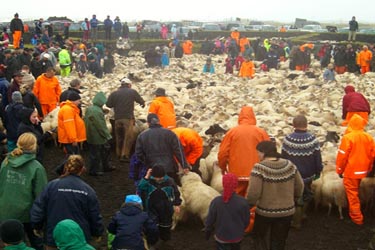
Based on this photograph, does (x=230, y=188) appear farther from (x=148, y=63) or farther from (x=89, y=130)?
(x=148, y=63)

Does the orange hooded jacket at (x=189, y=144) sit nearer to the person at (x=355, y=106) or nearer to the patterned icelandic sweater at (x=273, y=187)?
the patterned icelandic sweater at (x=273, y=187)

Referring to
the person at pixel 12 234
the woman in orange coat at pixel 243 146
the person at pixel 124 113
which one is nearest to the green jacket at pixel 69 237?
the person at pixel 12 234

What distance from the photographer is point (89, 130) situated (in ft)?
35.6

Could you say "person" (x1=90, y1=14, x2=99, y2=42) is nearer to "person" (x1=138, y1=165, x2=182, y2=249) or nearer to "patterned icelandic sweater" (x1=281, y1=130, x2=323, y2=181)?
"patterned icelandic sweater" (x1=281, y1=130, x2=323, y2=181)

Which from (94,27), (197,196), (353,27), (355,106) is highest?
(353,27)

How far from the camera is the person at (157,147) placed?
26.7 ft

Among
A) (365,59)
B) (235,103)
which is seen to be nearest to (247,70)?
(365,59)

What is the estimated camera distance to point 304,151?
798 centimetres

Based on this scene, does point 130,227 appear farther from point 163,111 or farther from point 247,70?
point 247,70

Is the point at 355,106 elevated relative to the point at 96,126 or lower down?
elevated

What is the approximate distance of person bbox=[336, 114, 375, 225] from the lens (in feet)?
28.1

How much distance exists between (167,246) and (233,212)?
2014 millimetres

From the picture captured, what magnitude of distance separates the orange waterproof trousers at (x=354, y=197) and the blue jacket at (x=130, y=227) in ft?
13.4

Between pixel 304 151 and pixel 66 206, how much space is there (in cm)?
384
